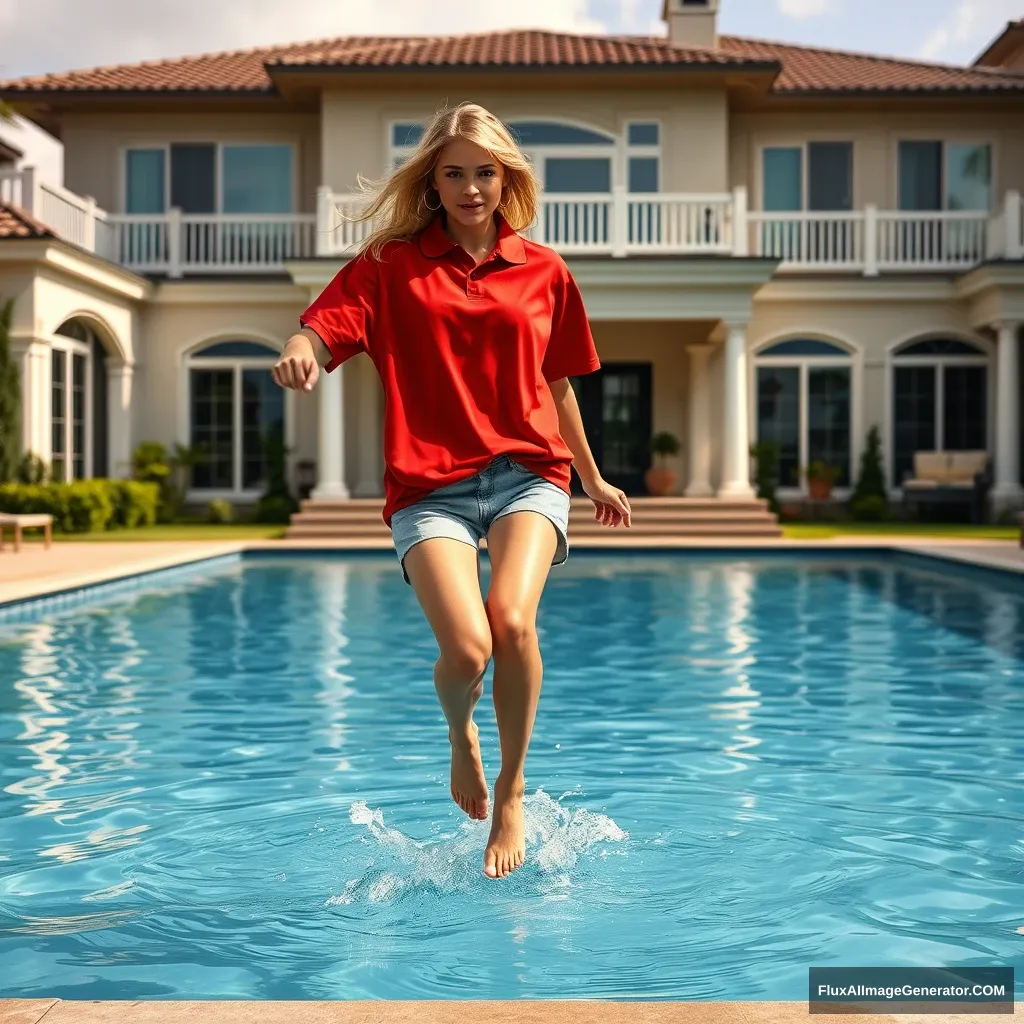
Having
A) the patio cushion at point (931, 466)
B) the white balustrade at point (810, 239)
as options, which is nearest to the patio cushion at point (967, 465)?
the patio cushion at point (931, 466)

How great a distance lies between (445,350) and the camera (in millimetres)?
3373

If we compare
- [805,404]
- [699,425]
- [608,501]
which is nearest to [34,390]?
[699,425]

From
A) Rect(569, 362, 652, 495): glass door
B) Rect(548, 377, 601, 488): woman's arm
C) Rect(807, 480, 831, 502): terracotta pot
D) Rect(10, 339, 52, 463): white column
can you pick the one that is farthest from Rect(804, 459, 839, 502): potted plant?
Rect(548, 377, 601, 488): woman's arm

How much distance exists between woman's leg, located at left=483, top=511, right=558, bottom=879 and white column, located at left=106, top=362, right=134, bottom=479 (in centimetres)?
1939

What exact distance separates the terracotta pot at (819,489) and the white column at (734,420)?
7.73ft

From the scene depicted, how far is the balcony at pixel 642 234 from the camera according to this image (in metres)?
20.6

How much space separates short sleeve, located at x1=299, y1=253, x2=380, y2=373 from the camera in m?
3.34

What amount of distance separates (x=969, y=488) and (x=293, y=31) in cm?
1628

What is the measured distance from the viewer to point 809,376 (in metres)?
22.6

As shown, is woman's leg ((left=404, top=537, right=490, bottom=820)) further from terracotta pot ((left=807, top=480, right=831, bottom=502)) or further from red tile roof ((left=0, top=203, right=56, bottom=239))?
terracotta pot ((left=807, top=480, right=831, bottom=502))

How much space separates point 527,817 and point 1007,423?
18.5m

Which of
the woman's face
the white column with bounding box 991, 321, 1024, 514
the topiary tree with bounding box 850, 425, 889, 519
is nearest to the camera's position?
the woman's face

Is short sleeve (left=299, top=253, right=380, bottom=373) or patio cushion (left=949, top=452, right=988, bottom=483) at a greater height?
short sleeve (left=299, top=253, right=380, bottom=373)

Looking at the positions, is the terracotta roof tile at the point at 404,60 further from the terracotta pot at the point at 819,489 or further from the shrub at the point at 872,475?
the terracotta pot at the point at 819,489
